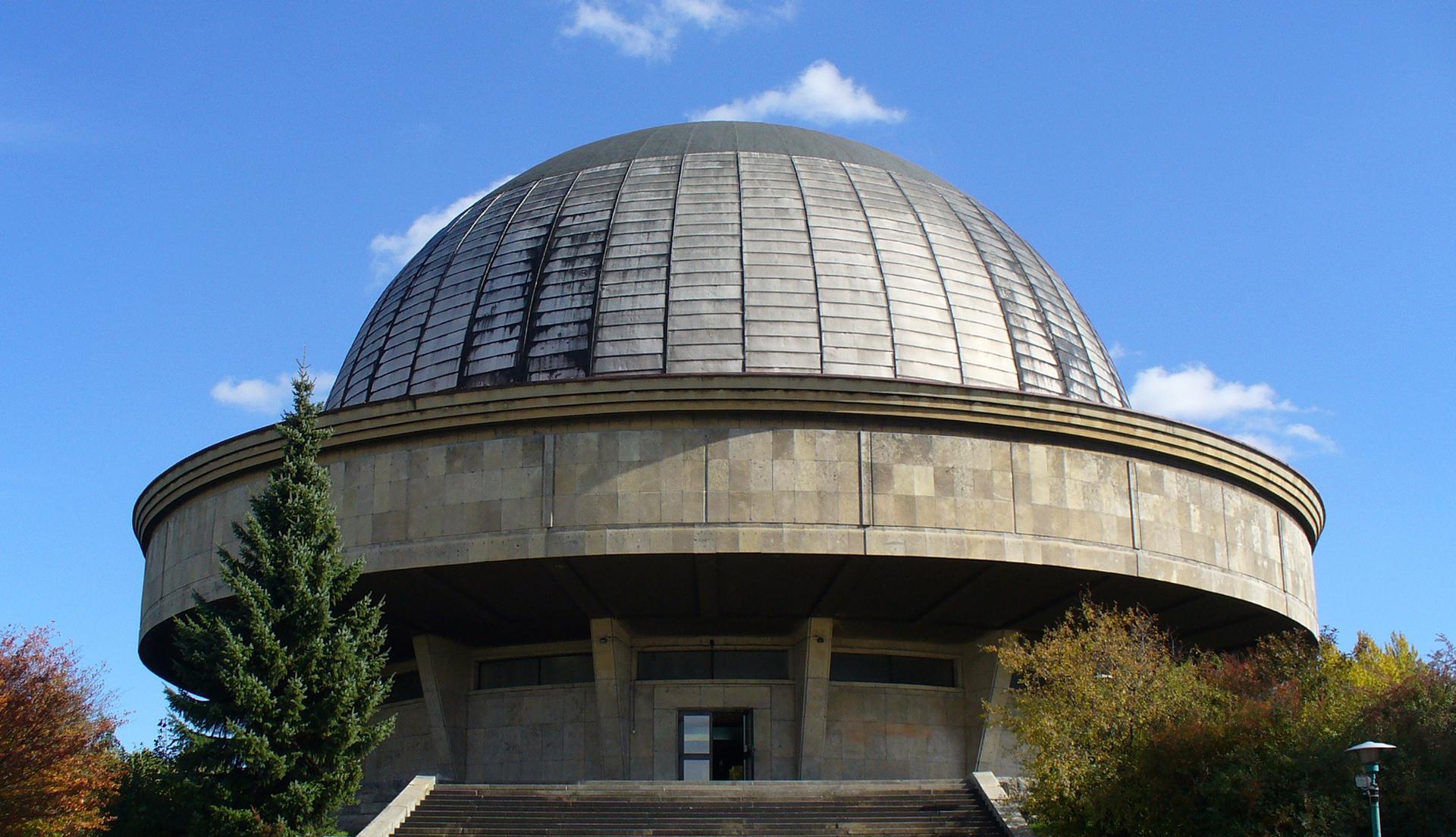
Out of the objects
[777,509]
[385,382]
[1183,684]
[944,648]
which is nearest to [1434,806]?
[1183,684]

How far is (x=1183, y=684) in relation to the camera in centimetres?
2192

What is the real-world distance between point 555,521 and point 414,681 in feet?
27.5

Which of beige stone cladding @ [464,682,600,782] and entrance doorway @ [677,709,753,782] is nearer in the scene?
entrance doorway @ [677,709,753,782]

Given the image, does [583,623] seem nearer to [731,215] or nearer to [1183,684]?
[731,215]

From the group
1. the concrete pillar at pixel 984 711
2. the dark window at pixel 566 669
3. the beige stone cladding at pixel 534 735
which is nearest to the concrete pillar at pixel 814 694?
the concrete pillar at pixel 984 711

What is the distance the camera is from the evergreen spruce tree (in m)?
20.3

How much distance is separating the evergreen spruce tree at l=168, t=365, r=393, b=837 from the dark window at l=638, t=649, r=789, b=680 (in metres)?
8.70

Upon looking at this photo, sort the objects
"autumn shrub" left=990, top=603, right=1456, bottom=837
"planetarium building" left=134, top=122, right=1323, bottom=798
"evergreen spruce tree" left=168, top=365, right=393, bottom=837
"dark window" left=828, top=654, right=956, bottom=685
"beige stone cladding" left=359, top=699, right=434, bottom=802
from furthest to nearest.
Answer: "beige stone cladding" left=359, top=699, right=434, bottom=802 → "dark window" left=828, top=654, right=956, bottom=685 → "planetarium building" left=134, top=122, right=1323, bottom=798 → "evergreen spruce tree" left=168, top=365, right=393, bottom=837 → "autumn shrub" left=990, top=603, right=1456, bottom=837

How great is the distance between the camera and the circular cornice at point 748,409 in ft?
A: 86.4

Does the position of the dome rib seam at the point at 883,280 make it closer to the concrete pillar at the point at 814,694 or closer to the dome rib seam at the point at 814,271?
the dome rib seam at the point at 814,271

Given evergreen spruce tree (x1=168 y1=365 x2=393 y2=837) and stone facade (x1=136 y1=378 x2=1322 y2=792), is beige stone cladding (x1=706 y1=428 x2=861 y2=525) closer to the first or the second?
stone facade (x1=136 y1=378 x2=1322 y2=792)

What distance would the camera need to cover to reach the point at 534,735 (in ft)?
100

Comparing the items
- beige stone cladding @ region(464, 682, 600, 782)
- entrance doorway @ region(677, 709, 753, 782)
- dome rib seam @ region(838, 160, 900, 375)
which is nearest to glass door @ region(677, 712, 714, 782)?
entrance doorway @ region(677, 709, 753, 782)

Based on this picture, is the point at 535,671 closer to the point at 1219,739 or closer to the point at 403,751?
the point at 403,751
